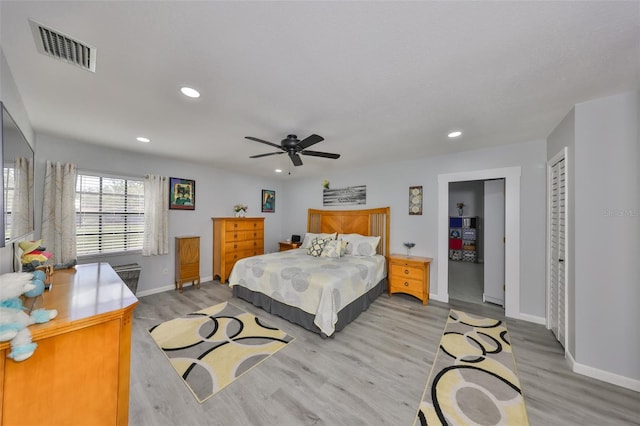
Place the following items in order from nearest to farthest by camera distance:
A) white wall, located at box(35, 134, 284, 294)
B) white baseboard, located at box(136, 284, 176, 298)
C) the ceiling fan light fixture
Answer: the ceiling fan light fixture
white wall, located at box(35, 134, 284, 294)
white baseboard, located at box(136, 284, 176, 298)

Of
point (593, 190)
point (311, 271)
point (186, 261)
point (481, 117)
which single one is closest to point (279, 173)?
point (186, 261)

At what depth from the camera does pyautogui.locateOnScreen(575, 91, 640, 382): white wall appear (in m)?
1.89

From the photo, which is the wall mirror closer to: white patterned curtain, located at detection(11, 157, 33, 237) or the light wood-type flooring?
white patterned curtain, located at detection(11, 157, 33, 237)

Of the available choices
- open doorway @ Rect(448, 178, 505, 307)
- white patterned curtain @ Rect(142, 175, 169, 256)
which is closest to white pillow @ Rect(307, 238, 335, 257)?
open doorway @ Rect(448, 178, 505, 307)

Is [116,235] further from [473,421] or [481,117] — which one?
[481,117]

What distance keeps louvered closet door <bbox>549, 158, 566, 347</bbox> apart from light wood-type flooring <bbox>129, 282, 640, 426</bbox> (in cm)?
24

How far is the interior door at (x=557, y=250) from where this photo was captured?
2461 mm

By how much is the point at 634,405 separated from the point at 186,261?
18.5 ft

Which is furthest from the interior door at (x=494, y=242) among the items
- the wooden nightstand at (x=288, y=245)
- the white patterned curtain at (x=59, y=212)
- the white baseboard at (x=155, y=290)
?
the white patterned curtain at (x=59, y=212)

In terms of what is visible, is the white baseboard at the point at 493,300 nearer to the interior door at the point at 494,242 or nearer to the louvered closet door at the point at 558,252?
the interior door at the point at 494,242

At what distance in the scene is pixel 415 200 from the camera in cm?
410

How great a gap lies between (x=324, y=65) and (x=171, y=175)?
396 cm

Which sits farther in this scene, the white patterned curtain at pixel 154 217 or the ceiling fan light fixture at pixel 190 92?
the white patterned curtain at pixel 154 217

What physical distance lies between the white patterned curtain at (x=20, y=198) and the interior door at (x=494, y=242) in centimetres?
547
